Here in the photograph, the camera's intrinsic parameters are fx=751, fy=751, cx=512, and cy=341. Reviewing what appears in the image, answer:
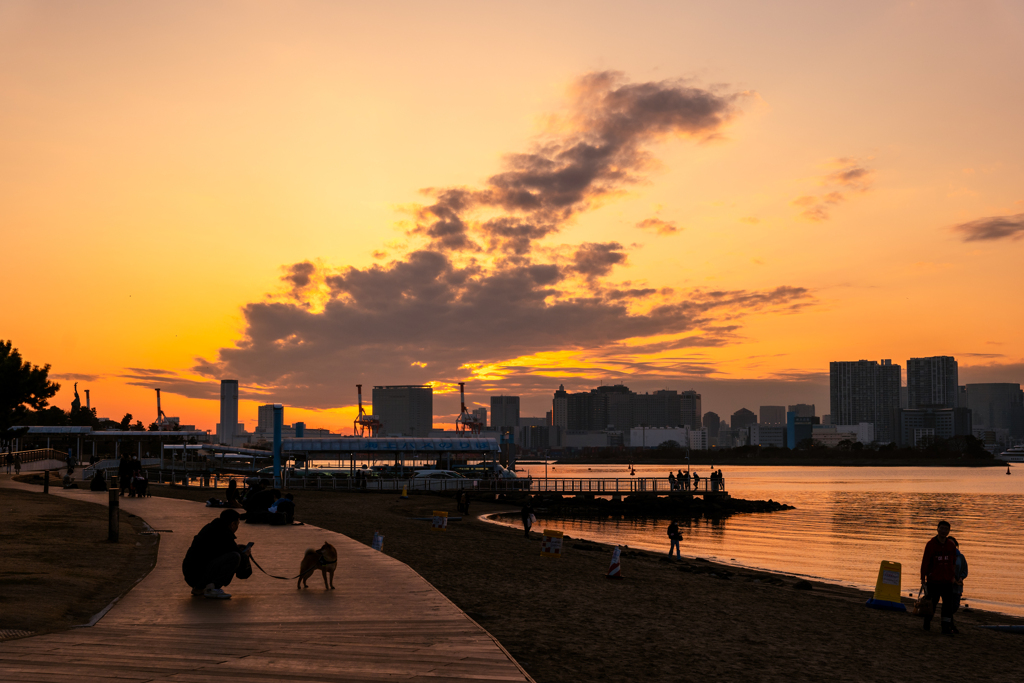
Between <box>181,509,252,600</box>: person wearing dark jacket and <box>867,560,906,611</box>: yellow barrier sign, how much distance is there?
627 inches

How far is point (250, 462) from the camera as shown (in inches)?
4481

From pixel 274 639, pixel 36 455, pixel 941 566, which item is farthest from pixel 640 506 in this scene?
pixel 274 639

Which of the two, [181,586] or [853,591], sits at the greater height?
[181,586]

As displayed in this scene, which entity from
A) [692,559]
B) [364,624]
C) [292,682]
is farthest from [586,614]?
[692,559]

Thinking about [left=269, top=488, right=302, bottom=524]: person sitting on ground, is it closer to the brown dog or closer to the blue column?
the brown dog

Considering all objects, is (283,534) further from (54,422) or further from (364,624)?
(54,422)

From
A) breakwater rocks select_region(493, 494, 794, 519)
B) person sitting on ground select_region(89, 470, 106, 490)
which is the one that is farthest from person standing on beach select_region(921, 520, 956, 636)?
breakwater rocks select_region(493, 494, 794, 519)

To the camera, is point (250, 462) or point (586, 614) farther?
point (250, 462)

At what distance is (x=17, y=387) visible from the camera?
161 ft

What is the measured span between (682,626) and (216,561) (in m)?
8.30

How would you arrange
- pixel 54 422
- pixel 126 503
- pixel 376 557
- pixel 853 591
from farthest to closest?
pixel 54 422 → pixel 126 503 → pixel 853 591 → pixel 376 557

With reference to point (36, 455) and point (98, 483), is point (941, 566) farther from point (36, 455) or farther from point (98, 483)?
point (36, 455)

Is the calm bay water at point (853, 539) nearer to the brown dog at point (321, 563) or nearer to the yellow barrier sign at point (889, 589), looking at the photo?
the yellow barrier sign at point (889, 589)

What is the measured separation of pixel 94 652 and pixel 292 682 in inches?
101
